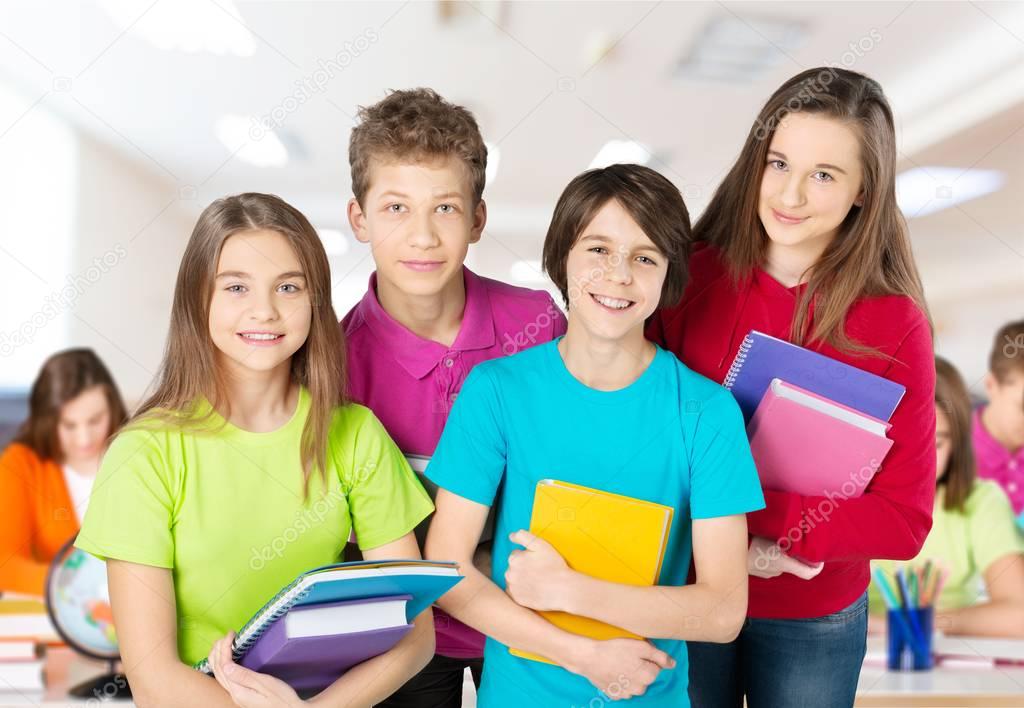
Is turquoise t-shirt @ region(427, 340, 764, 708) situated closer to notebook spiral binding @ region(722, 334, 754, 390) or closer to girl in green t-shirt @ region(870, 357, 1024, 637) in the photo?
notebook spiral binding @ region(722, 334, 754, 390)

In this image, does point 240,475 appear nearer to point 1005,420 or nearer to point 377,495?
point 377,495

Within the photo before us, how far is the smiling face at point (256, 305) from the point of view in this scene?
4.72 ft

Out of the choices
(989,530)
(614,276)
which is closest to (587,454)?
(614,276)

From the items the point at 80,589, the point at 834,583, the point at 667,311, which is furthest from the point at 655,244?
the point at 80,589

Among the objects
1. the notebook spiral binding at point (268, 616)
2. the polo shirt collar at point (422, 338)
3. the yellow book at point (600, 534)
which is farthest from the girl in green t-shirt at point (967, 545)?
the notebook spiral binding at point (268, 616)

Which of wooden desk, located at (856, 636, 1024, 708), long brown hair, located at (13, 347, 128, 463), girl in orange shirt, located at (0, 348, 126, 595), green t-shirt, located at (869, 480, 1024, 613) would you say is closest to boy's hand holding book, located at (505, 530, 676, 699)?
wooden desk, located at (856, 636, 1024, 708)

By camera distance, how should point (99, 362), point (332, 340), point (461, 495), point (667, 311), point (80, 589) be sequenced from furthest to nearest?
1. point (99, 362)
2. point (80, 589)
3. point (667, 311)
4. point (332, 340)
5. point (461, 495)

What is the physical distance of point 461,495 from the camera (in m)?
1.39

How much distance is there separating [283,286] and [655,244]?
0.61 meters

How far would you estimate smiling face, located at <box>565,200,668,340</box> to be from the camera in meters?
1.40

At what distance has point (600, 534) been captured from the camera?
1.34 m

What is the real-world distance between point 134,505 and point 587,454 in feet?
2.22

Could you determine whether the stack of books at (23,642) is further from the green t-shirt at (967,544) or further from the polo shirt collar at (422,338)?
the green t-shirt at (967,544)

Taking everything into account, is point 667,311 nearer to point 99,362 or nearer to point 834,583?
point 834,583
